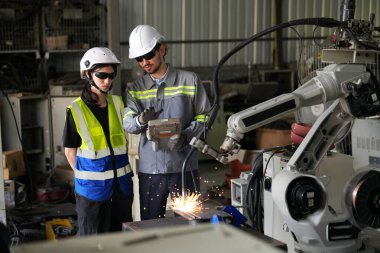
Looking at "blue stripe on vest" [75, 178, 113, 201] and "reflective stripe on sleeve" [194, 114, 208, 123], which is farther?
"reflective stripe on sleeve" [194, 114, 208, 123]

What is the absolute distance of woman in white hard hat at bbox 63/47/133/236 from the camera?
344 centimetres

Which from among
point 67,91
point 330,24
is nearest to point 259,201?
point 330,24

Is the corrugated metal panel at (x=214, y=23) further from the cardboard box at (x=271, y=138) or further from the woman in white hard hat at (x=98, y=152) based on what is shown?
the woman in white hard hat at (x=98, y=152)

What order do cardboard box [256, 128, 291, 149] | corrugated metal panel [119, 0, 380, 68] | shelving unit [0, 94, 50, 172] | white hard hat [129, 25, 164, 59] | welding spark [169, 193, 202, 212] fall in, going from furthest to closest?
corrugated metal panel [119, 0, 380, 68] → cardboard box [256, 128, 291, 149] → shelving unit [0, 94, 50, 172] → white hard hat [129, 25, 164, 59] → welding spark [169, 193, 202, 212]

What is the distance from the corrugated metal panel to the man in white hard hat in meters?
4.71

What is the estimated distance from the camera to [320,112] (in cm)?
321

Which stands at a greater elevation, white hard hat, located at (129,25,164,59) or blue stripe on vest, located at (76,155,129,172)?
white hard hat, located at (129,25,164,59)

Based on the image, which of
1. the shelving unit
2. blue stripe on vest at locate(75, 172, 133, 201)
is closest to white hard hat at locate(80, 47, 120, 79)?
blue stripe on vest at locate(75, 172, 133, 201)

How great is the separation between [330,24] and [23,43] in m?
5.23

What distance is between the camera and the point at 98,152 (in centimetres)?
346

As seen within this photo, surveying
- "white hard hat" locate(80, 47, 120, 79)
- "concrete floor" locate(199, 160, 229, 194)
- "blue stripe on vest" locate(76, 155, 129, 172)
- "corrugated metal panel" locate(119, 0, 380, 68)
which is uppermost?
"corrugated metal panel" locate(119, 0, 380, 68)

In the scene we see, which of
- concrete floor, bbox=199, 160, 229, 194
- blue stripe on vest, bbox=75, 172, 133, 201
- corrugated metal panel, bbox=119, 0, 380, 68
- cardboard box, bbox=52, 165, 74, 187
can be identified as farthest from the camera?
corrugated metal panel, bbox=119, 0, 380, 68

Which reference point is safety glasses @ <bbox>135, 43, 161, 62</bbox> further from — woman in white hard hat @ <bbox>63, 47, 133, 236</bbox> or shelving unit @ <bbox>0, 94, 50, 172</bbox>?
shelving unit @ <bbox>0, 94, 50, 172</bbox>

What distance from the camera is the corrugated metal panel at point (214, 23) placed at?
8414mm
